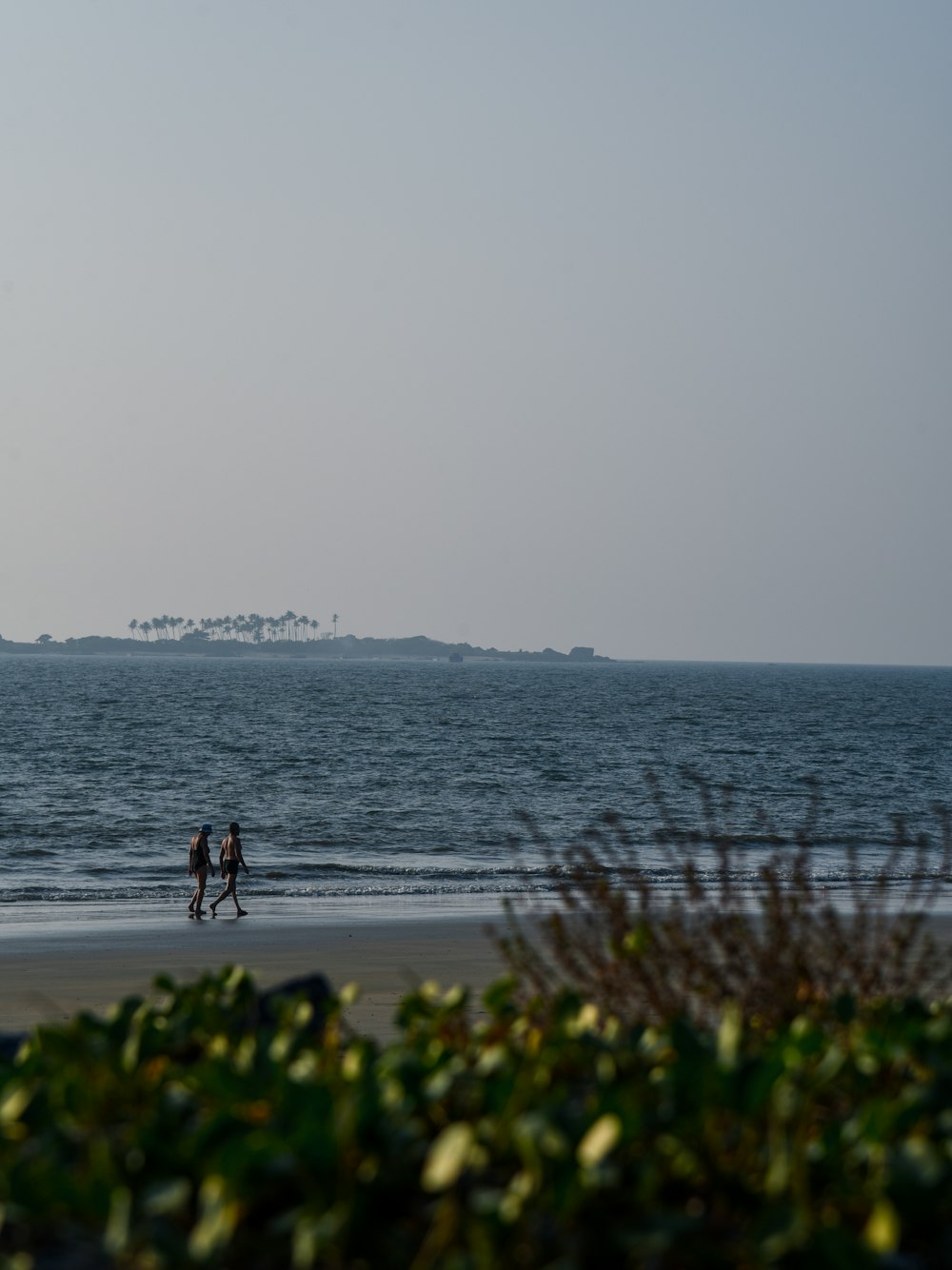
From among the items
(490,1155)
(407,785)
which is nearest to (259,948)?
(490,1155)

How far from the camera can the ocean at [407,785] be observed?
26672 millimetres

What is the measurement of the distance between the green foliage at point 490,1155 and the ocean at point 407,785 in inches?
113

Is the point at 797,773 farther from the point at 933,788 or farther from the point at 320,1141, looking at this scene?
the point at 320,1141

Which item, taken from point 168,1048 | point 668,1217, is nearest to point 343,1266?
point 668,1217

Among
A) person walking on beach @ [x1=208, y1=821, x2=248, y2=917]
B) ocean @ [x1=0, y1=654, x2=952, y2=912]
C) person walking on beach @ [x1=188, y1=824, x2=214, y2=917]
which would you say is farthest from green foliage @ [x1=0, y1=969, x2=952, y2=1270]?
person walking on beach @ [x1=208, y1=821, x2=248, y2=917]

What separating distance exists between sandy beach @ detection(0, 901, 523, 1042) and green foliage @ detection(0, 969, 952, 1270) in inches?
264

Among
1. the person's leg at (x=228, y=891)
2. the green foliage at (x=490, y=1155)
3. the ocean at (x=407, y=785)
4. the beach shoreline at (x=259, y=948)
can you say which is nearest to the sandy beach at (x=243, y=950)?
the beach shoreline at (x=259, y=948)

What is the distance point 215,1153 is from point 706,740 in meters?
66.4

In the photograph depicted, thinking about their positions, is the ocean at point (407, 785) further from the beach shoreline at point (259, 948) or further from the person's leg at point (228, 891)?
the person's leg at point (228, 891)

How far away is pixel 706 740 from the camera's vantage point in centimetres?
6838

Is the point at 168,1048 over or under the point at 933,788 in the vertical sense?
over

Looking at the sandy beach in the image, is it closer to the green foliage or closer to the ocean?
the ocean

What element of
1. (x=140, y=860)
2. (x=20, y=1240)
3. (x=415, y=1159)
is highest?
(x=415, y=1159)

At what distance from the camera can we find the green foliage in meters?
2.82
